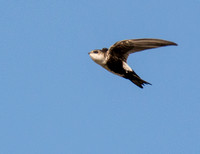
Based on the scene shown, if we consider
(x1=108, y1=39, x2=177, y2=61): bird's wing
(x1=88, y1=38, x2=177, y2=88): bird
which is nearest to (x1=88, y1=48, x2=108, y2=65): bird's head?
(x1=88, y1=38, x2=177, y2=88): bird

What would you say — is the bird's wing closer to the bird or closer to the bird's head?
the bird

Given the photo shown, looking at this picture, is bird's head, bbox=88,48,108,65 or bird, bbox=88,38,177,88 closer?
bird, bbox=88,38,177,88

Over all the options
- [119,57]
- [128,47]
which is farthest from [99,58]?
[128,47]

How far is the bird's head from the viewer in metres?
13.5

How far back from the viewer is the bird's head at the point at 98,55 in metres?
13.5

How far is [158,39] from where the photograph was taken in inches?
488

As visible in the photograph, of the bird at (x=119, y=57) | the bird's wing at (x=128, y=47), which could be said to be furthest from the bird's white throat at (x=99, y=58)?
the bird's wing at (x=128, y=47)

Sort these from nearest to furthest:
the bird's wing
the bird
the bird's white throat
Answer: the bird's wing → the bird → the bird's white throat

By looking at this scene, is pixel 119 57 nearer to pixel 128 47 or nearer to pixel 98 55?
pixel 128 47

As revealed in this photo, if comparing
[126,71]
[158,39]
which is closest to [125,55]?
[126,71]

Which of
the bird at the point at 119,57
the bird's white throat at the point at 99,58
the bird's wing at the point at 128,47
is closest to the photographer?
the bird's wing at the point at 128,47

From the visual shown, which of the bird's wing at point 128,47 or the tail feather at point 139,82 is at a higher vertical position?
the bird's wing at point 128,47

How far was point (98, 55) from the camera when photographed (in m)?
13.5

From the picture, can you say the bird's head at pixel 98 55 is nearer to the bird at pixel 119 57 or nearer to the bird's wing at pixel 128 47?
the bird at pixel 119 57
